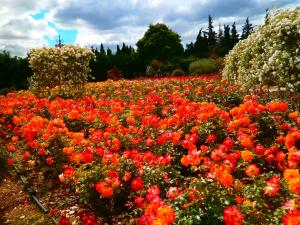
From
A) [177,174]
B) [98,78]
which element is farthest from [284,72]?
[98,78]

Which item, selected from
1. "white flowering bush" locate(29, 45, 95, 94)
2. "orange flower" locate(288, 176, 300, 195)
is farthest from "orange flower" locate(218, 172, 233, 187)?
"white flowering bush" locate(29, 45, 95, 94)

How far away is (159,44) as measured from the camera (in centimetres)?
5991

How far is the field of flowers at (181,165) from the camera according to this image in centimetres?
352

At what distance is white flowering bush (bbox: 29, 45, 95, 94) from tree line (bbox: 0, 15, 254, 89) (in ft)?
37.0

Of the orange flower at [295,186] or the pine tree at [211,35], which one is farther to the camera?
the pine tree at [211,35]

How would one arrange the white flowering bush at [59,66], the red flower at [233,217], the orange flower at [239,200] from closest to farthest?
the red flower at [233,217] → the orange flower at [239,200] → the white flowering bush at [59,66]

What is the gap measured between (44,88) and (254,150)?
52.9 ft

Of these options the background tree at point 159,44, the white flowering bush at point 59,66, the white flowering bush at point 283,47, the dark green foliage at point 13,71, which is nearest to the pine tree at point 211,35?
the background tree at point 159,44

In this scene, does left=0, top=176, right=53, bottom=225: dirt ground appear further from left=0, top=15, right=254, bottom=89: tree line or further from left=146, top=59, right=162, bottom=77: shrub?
left=146, top=59, right=162, bottom=77: shrub

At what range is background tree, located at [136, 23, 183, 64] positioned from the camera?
59.4m

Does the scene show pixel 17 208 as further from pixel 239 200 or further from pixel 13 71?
pixel 13 71

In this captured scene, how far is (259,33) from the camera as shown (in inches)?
316

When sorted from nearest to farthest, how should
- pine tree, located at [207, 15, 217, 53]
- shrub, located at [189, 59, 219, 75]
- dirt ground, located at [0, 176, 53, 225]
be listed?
dirt ground, located at [0, 176, 53, 225], shrub, located at [189, 59, 219, 75], pine tree, located at [207, 15, 217, 53]

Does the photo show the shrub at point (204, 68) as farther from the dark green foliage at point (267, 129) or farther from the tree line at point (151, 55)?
the dark green foliage at point (267, 129)
